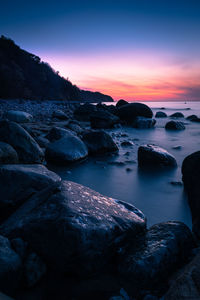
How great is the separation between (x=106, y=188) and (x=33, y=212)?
5.83ft

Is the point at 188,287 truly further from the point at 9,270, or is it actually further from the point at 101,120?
the point at 101,120

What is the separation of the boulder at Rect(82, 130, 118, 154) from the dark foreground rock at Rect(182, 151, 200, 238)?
100 inches

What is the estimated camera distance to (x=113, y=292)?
128 cm

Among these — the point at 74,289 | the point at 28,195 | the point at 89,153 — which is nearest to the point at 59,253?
the point at 74,289

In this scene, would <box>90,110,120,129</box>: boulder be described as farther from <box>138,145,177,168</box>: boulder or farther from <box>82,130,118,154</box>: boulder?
<box>138,145,177,168</box>: boulder

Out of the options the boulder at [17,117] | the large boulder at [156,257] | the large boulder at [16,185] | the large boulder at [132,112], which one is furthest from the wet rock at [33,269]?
the large boulder at [132,112]

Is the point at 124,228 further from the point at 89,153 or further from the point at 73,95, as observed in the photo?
the point at 73,95

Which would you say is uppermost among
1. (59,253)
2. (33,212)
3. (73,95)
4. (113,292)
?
(73,95)

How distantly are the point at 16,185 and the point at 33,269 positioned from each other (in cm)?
95

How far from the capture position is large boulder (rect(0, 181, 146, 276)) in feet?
4.35

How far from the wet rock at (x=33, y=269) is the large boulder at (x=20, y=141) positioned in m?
2.34

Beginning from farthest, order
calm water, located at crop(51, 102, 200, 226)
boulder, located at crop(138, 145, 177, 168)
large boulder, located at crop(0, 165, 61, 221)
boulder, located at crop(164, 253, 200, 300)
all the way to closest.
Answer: boulder, located at crop(138, 145, 177, 168) < calm water, located at crop(51, 102, 200, 226) < large boulder, located at crop(0, 165, 61, 221) < boulder, located at crop(164, 253, 200, 300)

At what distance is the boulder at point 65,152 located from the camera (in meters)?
4.20

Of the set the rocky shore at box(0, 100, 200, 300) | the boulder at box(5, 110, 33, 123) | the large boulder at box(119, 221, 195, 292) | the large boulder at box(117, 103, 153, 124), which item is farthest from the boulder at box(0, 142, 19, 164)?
the large boulder at box(117, 103, 153, 124)
